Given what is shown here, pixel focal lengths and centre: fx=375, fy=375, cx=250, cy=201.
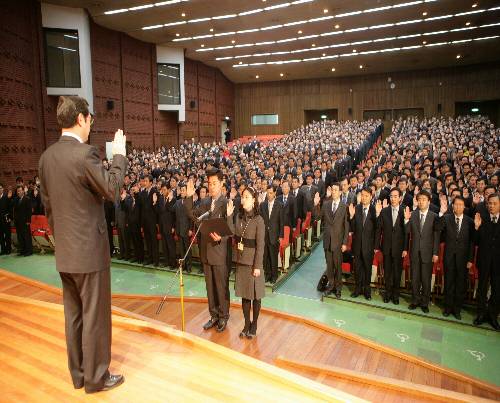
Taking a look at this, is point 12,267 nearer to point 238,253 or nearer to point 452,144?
point 238,253

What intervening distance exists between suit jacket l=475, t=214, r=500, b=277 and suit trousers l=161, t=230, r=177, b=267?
4.42m

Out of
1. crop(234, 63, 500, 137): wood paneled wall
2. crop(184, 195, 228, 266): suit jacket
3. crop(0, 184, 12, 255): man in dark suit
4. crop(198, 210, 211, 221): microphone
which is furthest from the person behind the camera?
crop(234, 63, 500, 137): wood paneled wall

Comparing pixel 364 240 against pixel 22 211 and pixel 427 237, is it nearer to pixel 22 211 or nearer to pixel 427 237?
pixel 427 237

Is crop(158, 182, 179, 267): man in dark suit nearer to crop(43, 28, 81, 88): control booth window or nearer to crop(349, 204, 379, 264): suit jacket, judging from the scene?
crop(349, 204, 379, 264): suit jacket

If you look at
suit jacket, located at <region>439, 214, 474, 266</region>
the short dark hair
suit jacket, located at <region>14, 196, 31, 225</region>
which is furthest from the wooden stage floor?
suit jacket, located at <region>14, 196, 31, 225</region>

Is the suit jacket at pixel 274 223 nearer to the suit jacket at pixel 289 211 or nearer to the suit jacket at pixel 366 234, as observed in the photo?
the suit jacket at pixel 289 211

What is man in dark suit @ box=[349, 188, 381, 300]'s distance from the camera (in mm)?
4809

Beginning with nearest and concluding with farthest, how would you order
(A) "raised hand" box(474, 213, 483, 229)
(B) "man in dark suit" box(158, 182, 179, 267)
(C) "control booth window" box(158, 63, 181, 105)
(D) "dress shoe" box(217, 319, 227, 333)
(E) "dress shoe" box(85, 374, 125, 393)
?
(E) "dress shoe" box(85, 374, 125, 393), (D) "dress shoe" box(217, 319, 227, 333), (A) "raised hand" box(474, 213, 483, 229), (B) "man in dark suit" box(158, 182, 179, 267), (C) "control booth window" box(158, 63, 181, 105)

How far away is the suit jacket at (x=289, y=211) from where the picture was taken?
589 centimetres

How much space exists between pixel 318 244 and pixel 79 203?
6.07 meters

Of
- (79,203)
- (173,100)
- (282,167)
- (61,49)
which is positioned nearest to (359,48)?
(173,100)

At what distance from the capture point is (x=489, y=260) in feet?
13.5

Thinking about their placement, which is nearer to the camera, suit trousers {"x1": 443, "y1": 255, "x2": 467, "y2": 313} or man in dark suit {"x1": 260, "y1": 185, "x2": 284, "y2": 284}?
suit trousers {"x1": 443, "y1": 255, "x2": 467, "y2": 313}

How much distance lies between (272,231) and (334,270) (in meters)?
1.04
